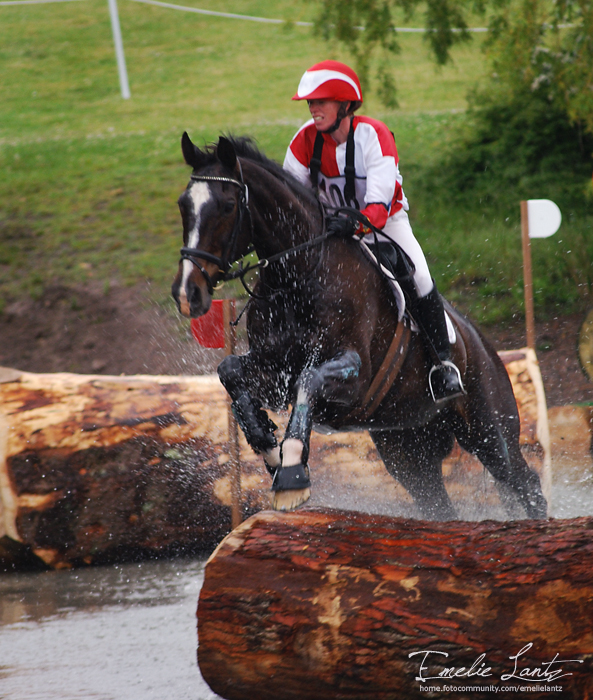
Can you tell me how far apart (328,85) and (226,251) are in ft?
2.96

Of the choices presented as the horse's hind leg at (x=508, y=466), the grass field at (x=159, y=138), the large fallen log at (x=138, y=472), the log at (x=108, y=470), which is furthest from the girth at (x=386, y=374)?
the grass field at (x=159, y=138)

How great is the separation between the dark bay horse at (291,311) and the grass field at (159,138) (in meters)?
5.07

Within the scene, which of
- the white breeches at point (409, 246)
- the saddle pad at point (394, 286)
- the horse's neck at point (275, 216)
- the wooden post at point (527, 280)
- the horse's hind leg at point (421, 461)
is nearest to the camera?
the horse's neck at point (275, 216)

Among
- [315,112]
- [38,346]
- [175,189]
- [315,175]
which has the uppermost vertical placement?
[315,112]

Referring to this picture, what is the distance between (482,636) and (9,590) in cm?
308

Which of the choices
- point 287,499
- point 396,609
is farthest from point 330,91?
point 396,609

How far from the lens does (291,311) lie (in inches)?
132

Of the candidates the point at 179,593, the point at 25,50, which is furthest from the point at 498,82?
the point at 25,50

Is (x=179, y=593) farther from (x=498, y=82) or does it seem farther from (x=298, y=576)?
(x=498, y=82)

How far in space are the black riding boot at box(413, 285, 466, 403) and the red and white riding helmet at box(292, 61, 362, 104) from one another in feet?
3.49

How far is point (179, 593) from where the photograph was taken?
14.6 ft

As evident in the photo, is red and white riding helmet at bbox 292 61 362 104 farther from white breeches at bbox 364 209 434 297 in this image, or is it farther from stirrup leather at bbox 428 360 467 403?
stirrup leather at bbox 428 360 467 403

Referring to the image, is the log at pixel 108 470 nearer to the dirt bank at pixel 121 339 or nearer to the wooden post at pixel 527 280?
the wooden post at pixel 527 280

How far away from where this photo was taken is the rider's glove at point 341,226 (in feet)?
11.5
